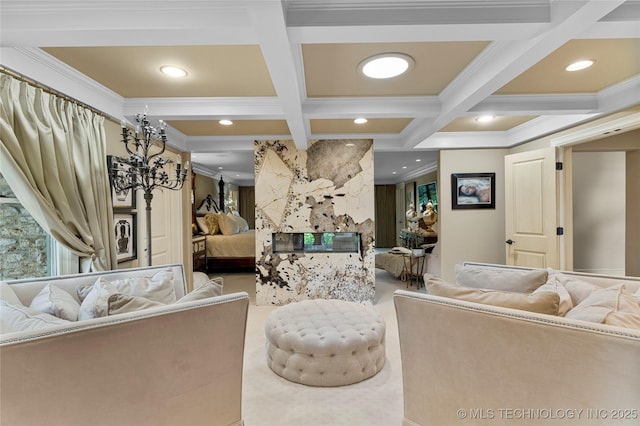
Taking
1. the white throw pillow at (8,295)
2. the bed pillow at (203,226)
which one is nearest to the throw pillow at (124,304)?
the white throw pillow at (8,295)

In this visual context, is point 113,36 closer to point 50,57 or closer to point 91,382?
point 50,57

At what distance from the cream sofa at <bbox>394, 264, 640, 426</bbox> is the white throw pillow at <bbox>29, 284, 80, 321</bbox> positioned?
1.71m

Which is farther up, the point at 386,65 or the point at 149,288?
the point at 386,65

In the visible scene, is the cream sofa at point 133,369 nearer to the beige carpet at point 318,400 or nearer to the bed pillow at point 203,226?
the beige carpet at point 318,400

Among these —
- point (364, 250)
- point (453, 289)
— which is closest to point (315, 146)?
point (364, 250)

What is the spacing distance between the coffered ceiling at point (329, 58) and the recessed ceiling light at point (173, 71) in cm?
5

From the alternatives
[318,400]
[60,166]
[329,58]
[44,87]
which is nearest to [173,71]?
[44,87]

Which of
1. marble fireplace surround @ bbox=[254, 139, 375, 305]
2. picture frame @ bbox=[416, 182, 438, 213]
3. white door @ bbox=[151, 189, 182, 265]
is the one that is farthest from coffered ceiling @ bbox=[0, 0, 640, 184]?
picture frame @ bbox=[416, 182, 438, 213]

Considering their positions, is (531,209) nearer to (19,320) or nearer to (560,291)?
(560,291)

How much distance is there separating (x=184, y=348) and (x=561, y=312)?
1.85m

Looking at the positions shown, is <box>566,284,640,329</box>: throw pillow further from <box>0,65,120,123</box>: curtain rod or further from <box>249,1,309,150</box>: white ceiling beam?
<box>0,65,120,123</box>: curtain rod

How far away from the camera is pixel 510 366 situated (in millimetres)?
1084

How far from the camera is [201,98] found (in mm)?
2592

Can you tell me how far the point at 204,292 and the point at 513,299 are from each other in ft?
4.85
